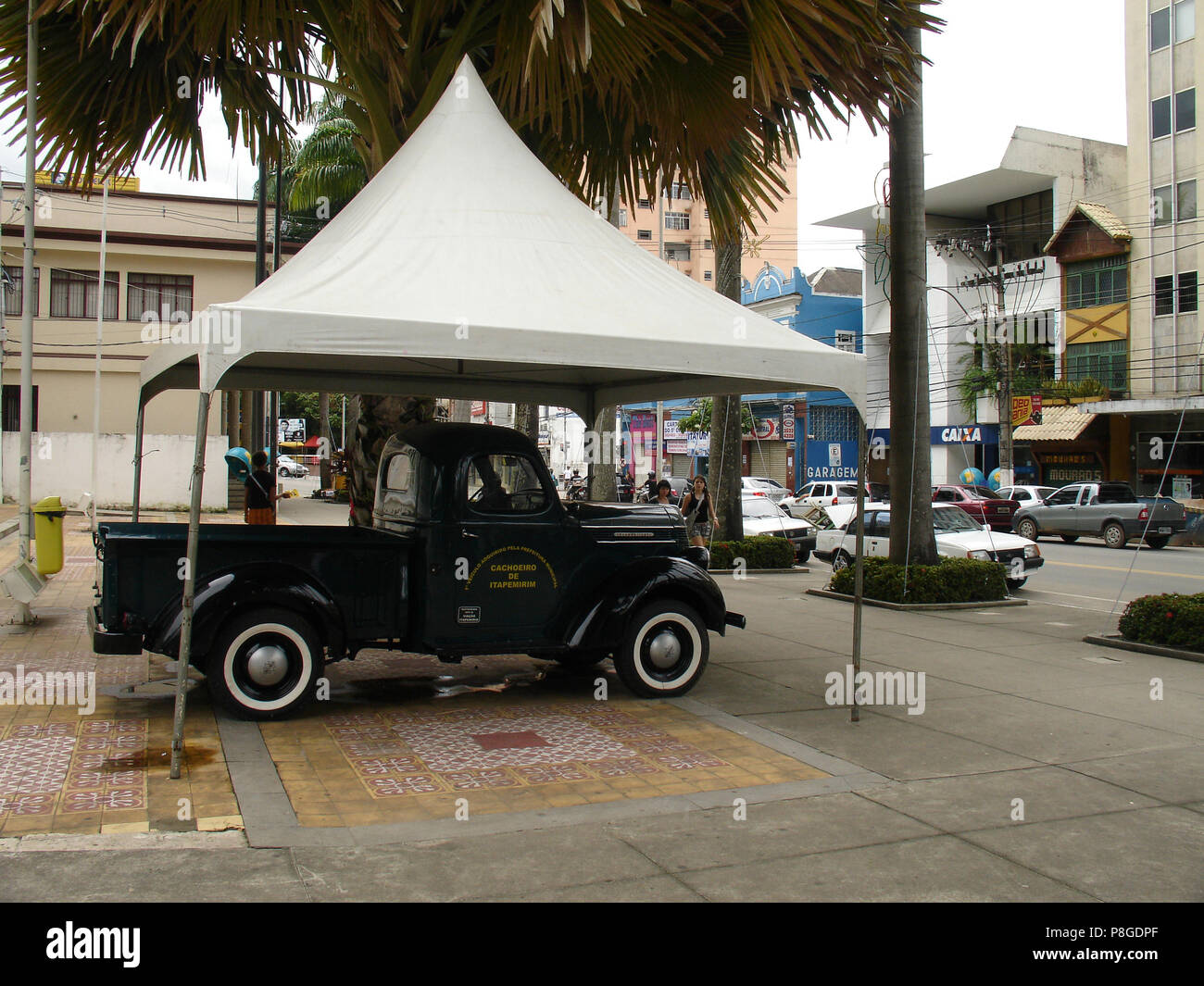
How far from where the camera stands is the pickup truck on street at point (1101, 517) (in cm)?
2677

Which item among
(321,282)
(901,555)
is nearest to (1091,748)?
(321,282)

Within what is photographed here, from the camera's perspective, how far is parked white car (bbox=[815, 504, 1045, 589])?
17.1 metres

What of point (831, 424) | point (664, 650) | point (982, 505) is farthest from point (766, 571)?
point (831, 424)

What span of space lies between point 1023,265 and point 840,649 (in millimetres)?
35280

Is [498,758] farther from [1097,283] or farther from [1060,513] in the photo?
[1097,283]

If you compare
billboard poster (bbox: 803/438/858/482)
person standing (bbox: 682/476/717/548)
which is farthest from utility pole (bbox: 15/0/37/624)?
billboard poster (bbox: 803/438/858/482)

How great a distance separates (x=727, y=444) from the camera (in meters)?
17.9

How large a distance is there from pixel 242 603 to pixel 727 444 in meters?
11.9

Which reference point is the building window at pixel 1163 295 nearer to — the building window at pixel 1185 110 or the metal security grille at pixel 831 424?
the building window at pixel 1185 110

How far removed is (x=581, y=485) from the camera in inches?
1586

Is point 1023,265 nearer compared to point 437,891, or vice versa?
point 437,891

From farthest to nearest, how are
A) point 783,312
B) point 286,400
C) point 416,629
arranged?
point 286,400
point 783,312
point 416,629
